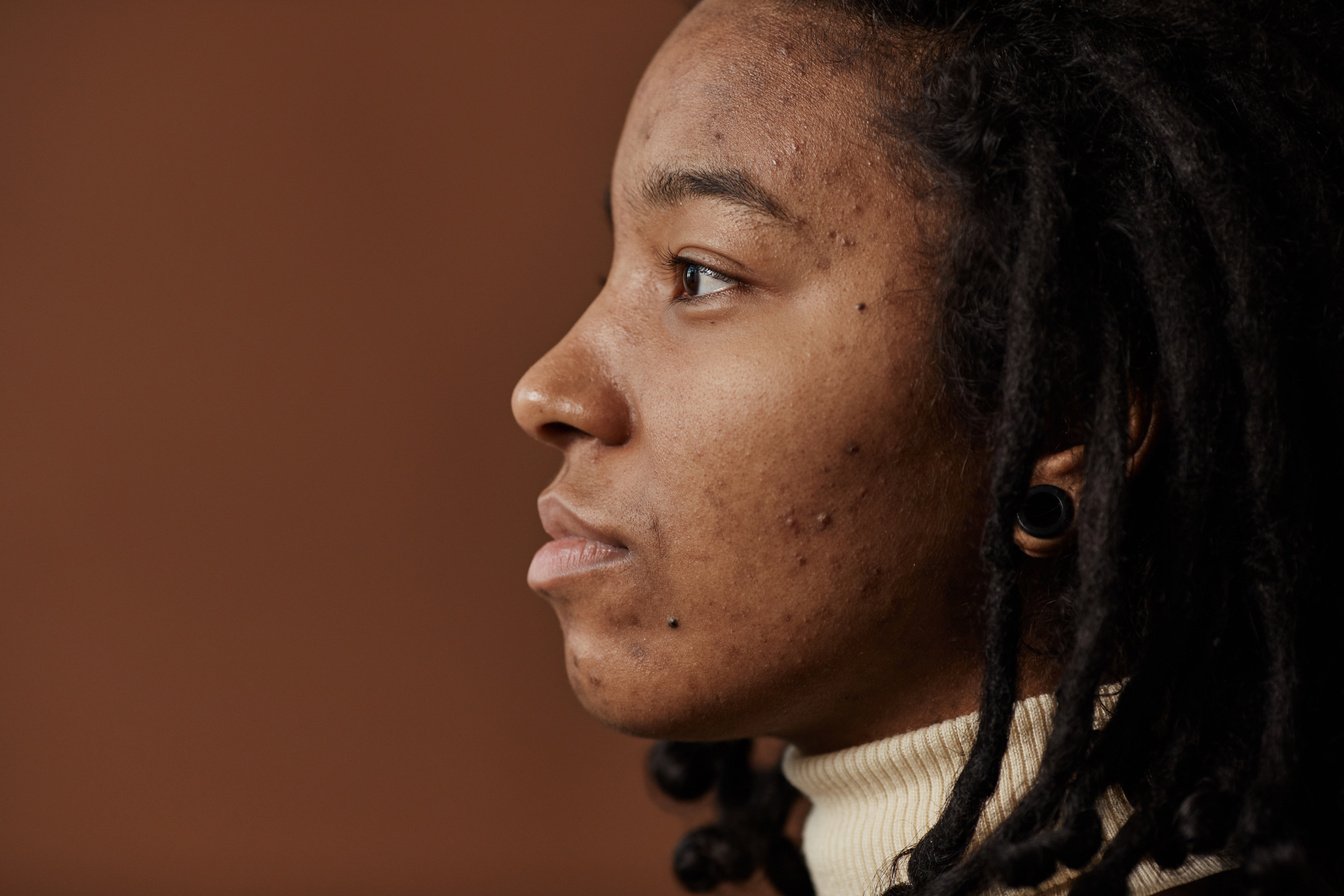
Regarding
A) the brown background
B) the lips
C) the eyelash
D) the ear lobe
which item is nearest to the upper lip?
the lips

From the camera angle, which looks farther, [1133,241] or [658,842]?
[658,842]

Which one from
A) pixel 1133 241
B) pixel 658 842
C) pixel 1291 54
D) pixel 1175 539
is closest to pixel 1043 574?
pixel 1175 539

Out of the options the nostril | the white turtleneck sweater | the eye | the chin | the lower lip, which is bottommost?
the white turtleneck sweater

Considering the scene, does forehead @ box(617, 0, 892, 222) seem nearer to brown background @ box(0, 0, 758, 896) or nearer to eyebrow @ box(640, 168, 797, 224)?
eyebrow @ box(640, 168, 797, 224)

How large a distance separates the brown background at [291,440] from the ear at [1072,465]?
97 centimetres

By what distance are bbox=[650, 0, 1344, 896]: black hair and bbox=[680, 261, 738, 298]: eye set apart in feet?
0.48

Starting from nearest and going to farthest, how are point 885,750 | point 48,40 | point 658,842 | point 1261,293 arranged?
1. point 1261,293
2. point 885,750
3. point 48,40
4. point 658,842

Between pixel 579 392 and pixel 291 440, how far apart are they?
3.15 feet

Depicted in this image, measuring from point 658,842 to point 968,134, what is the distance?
1.30 meters

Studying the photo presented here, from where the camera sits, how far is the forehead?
3.17 ft

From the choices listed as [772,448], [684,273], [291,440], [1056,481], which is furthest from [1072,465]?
[291,440]

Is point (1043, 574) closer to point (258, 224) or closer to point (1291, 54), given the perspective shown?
point (1291, 54)

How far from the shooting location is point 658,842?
1985 millimetres

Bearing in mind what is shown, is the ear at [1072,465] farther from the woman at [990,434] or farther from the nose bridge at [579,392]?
the nose bridge at [579,392]
